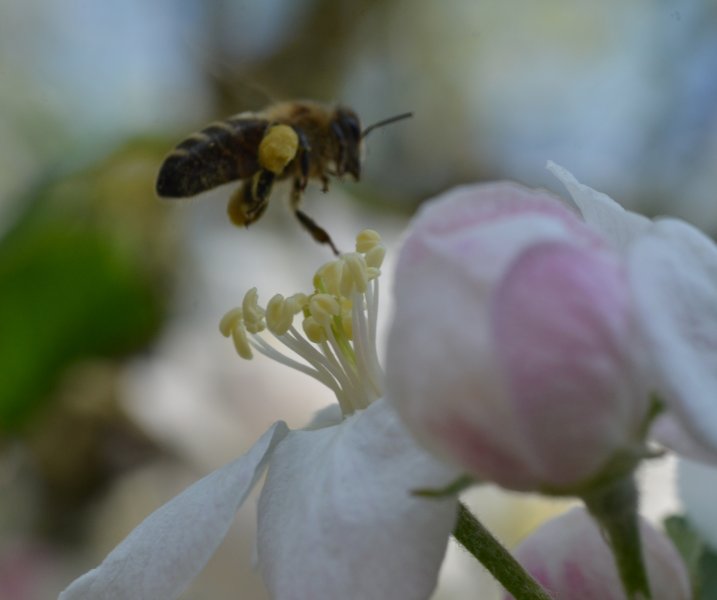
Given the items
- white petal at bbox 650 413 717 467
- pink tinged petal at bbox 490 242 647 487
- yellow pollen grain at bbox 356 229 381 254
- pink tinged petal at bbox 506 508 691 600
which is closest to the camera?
pink tinged petal at bbox 490 242 647 487

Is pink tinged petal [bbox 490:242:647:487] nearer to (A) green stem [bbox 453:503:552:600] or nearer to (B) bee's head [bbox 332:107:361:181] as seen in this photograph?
(A) green stem [bbox 453:503:552:600]

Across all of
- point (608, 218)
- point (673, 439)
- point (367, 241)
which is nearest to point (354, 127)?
point (367, 241)

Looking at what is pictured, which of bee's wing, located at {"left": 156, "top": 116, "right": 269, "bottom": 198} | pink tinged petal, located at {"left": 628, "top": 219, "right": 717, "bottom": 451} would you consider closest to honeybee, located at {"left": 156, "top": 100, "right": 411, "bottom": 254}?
bee's wing, located at {"left": 156, "top": 116, "right": 269, "bottom": 198}

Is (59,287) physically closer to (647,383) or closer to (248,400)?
(248,400)

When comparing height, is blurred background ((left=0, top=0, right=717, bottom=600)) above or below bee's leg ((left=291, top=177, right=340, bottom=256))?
below

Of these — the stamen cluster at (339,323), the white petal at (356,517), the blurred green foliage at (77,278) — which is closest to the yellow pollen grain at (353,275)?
the stamen cluster at (339,323)
